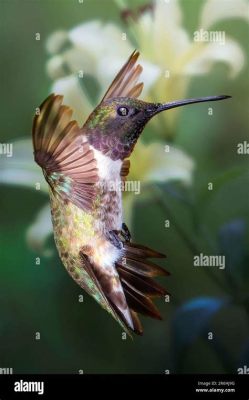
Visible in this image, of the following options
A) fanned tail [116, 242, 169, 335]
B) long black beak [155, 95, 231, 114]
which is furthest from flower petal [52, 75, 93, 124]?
fanned tail [116, 242, 169, 335]

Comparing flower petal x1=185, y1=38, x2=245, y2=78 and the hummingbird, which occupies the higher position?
flower petal x1=185, y1=38, x2=245, y2=78

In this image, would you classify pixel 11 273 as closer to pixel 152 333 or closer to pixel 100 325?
pixel 100 325

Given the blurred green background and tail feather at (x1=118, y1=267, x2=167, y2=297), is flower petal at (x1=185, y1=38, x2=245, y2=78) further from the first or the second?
tail feather at (x1=118, y1=267, x2=167, y2=297)

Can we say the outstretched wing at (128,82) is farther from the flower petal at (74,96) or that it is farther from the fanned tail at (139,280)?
the fanned tail at (139,280)

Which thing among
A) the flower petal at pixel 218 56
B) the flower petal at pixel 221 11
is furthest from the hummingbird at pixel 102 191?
the flower petal at pixel 221 11

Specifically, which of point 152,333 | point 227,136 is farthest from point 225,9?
point 152,333

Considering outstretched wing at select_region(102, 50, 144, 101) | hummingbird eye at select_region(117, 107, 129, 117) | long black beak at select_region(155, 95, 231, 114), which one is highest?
outstretched wing at select_region(102, 50, 144, 101)

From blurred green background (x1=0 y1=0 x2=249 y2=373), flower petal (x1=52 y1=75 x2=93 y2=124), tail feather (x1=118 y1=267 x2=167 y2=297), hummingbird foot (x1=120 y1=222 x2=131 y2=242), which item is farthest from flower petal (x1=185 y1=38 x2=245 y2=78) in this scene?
tail feather (x1=118 y1=267 x2=167 y2=297)
